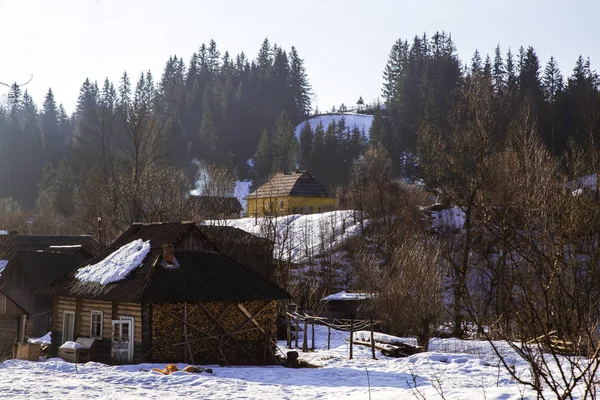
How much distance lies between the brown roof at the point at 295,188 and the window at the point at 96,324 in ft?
153

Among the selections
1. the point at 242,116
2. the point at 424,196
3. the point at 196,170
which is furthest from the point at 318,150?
the point at 424,196

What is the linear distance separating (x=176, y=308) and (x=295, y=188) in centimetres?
4987

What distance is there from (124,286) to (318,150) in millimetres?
75605

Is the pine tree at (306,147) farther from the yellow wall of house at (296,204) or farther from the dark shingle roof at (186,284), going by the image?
the dark shingle roof at (186,284)

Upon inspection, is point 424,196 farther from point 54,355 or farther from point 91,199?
point 54,355

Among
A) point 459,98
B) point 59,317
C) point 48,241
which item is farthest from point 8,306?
point 459,98

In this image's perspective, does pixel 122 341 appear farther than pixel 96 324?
No

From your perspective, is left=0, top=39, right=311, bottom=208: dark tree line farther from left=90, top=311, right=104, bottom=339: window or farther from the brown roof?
left=90, top=311, right=104, bottom=339: window

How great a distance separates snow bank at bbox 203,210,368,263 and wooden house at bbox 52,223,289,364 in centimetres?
2373

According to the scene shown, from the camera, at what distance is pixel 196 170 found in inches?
4210

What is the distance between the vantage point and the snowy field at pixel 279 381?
48.5 feet

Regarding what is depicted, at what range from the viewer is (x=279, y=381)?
19.0 metres

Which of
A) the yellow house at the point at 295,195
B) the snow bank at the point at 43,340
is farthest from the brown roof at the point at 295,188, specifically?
the snow bank at the point at 43,340

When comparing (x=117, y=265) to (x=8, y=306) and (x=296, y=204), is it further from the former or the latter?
(x=296, y=204)
